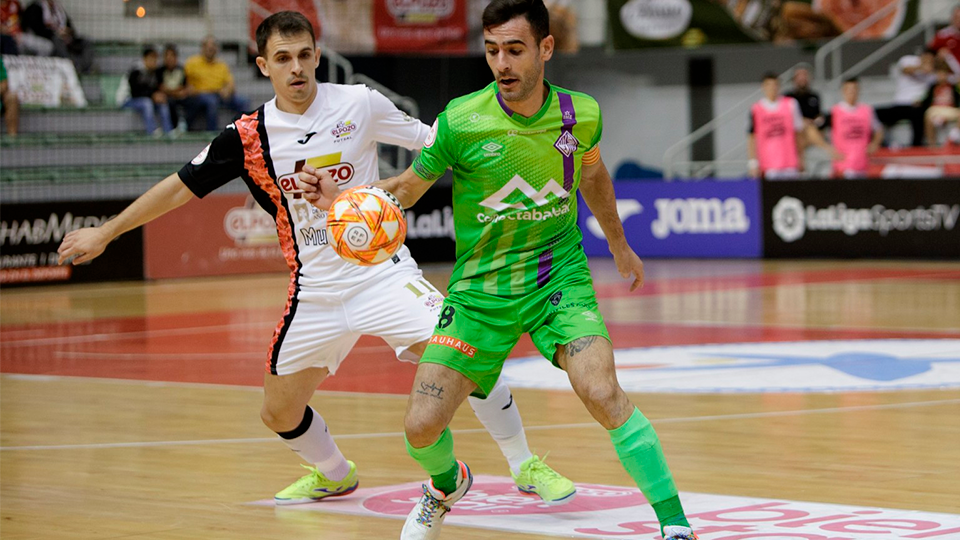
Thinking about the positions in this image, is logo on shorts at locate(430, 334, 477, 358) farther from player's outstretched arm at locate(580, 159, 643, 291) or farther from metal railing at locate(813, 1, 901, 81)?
metal railing at locate(813, 1, 901, 81)

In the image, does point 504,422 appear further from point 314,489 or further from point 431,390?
point 431,390

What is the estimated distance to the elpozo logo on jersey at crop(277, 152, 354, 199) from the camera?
654cm

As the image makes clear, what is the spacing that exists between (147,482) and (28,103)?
53.2ft

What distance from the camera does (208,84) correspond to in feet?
77.2

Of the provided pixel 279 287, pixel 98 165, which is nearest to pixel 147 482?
pixel 279 287

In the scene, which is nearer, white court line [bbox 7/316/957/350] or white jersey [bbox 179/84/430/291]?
white jersey [bbox 179/84/430/291]

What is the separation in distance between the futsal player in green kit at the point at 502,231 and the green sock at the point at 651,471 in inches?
13.5

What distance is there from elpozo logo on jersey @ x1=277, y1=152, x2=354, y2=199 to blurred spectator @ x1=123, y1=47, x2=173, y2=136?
17.1 m

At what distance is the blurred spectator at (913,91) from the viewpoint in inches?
887

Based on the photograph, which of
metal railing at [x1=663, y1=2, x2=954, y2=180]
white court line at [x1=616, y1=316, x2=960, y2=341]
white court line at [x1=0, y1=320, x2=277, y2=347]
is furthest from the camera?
metal railing at [x1=663, y1=2, x2=954, y2=180]

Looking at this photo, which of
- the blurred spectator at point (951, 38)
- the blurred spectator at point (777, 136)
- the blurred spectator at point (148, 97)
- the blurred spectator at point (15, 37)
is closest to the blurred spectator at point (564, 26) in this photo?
the blurred spectator at point (777, 136)

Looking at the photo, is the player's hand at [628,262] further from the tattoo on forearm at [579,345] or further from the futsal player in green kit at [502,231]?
the tattoo on forearm at [579,345]

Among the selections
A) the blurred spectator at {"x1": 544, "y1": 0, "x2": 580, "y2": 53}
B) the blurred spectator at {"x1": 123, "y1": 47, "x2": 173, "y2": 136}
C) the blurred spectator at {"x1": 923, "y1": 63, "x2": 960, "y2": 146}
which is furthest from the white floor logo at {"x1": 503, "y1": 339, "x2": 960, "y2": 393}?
the blurred spectator at {"x1": 544, "y1": 0, "x2": 580, "y2": 53}

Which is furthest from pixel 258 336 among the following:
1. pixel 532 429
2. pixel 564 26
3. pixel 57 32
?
pixel 564 26
